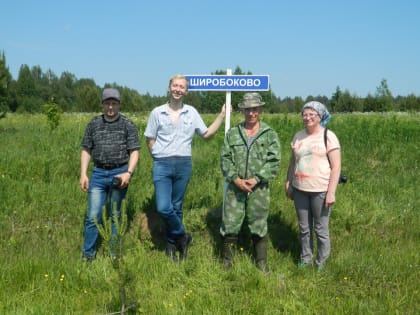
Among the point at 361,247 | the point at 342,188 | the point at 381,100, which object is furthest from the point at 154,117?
the point at 381,100

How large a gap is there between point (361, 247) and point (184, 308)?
8.01ft

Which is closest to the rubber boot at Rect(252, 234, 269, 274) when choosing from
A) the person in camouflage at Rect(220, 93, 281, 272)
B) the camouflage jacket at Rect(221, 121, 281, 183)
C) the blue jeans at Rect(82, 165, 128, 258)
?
the person in camouflage at Rect(220, 93, 281, 272)

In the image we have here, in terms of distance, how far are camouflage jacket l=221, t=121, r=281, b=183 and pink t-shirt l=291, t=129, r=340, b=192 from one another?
9.9 inches

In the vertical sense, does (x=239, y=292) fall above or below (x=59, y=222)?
below

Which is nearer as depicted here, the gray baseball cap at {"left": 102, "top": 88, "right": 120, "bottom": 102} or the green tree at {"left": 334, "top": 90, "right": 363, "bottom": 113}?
the gray baseball cap at {"left": 102, "top": 88, "right": 120, "bottom": 102}

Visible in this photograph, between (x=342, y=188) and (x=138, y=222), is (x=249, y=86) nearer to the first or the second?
(x=138, y=222)

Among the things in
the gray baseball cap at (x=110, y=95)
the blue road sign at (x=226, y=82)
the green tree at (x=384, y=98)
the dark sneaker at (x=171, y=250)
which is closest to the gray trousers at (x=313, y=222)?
the dark sneaker at (x=171, y=250)

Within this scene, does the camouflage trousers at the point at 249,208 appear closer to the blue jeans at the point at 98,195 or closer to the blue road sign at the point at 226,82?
the blue jeans at the point at 98,195

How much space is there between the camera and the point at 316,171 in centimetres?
379

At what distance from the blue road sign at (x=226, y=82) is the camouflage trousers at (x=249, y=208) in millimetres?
1526

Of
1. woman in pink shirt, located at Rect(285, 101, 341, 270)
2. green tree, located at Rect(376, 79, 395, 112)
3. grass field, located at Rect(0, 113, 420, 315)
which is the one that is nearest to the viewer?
grass field, located at Rect(0, 113, 420, 315)

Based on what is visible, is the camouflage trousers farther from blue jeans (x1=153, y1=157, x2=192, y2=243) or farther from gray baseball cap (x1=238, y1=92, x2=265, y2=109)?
gray baseball cap (x1=238, y1=92, x2=265, y2=109)

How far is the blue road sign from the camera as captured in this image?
492 cm

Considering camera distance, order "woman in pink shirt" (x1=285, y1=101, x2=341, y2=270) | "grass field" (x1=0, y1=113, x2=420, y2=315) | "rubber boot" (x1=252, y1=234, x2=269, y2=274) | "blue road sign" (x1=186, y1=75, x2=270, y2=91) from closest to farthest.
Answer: "grass field" (x1=0, y1=113, x2=420, y2=315) < "woman in pink shirt" (x1=285, y1=101, x2=341, y2=270) < "rubber boot" (x1=252, y1=234, x2=269, y2=274) < "blue road sign" (x1=186, y1=75, x2=270, y2=91)
